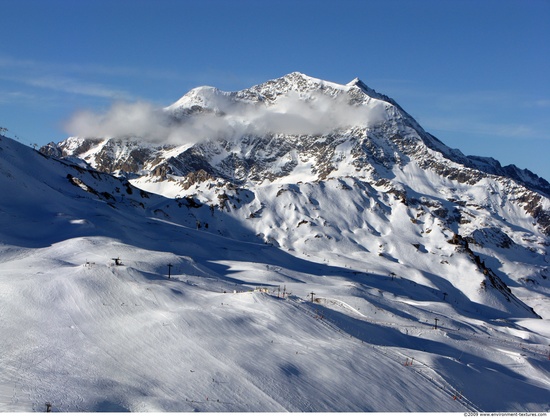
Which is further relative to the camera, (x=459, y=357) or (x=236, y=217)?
(x=236, y=217)

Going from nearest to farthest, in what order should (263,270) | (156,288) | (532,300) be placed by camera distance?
(156,288), (263,270), (532,300)

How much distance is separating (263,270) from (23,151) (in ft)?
188

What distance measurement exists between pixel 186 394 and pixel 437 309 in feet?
183

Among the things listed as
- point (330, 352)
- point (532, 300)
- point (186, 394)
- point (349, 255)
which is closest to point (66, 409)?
point (186, 394)

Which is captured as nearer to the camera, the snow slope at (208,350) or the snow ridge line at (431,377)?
the snow slope at (208,350)

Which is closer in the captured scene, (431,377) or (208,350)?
(208,350)

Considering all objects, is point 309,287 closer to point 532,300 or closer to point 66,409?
point 66,409

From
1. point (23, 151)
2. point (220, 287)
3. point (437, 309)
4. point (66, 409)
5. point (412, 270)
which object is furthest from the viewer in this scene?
point (412, 270)

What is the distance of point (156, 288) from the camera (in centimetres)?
2948

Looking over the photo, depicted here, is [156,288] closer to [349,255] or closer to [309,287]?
[309,287]

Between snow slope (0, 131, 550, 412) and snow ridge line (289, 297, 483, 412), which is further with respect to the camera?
snow ridge line (289, 297, 483, 412)

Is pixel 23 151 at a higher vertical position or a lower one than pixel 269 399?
higher

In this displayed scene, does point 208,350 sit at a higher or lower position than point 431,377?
higher

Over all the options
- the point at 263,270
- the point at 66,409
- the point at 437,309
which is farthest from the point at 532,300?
the point at 66,409
